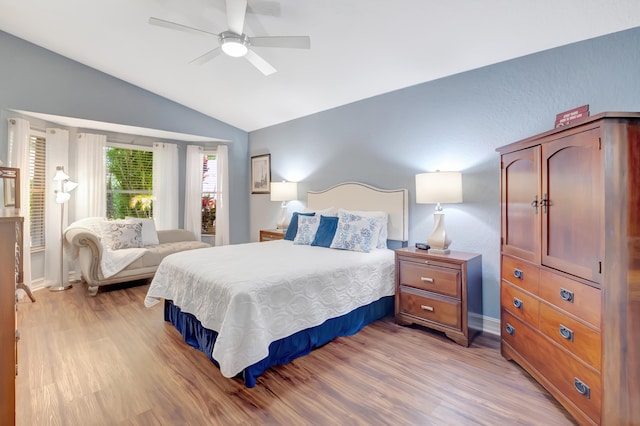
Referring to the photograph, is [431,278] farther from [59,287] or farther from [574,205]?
[59,287]

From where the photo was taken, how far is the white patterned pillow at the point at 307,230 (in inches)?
139

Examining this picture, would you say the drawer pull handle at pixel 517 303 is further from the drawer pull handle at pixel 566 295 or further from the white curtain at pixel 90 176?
the white curtain at pixel 90 176

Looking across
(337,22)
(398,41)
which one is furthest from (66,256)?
(398,41)

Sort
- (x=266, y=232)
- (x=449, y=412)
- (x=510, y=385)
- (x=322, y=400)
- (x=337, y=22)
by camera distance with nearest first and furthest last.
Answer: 1. (x=449, y=412)
2. (x=322, y=400)
3. (x=510, y=385)
4. (x=337, y=22)
5. (x=266, y=232)

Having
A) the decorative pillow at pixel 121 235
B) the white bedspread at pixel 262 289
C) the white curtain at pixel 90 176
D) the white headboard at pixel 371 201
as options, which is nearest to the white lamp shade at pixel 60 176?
the white curtain at pixel 90 176

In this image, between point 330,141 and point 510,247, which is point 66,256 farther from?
point 510,247

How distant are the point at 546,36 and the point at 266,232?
3.79m

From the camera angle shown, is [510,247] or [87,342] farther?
[87,342]

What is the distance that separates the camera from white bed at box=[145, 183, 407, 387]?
6.16 feet

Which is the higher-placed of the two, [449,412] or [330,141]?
[330,141]

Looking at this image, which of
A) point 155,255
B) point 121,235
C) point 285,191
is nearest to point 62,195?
point 121,235

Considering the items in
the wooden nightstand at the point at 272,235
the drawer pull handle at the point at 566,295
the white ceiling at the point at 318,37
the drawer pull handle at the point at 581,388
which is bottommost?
the drawer pull handle at the point at 581,388

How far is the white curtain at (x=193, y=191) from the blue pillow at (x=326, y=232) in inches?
117

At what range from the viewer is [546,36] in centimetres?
229
